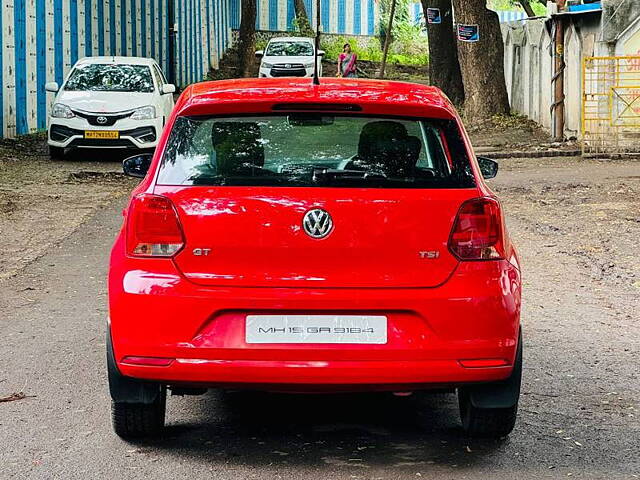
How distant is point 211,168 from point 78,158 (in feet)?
54.9

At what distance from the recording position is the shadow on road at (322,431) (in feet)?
17.7

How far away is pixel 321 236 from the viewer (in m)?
5.09

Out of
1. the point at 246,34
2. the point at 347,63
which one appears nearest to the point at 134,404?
the point at 347,63

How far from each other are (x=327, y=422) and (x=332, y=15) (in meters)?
58.9

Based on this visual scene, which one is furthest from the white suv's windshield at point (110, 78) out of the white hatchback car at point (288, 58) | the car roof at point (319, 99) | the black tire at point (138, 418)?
the white hatchback car at point (288, 58)

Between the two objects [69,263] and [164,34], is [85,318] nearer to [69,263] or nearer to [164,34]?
[69,263]

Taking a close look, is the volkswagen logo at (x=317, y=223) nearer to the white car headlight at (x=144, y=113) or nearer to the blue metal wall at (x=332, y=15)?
the white car headlight at (x=144, y=113)

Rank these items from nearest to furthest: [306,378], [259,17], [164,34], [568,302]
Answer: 1. [306,378]
2. [568,302]
3. [164,34]
4. [259,17]

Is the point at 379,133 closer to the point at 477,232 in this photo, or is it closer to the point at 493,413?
the point at 477,232

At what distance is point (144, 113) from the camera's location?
20.6 metres

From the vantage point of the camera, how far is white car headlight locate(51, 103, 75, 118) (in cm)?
2039

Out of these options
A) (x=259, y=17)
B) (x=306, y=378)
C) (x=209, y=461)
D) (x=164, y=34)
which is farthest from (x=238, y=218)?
(x=259, y=17)

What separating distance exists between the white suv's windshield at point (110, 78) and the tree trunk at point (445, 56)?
1172 centimetres

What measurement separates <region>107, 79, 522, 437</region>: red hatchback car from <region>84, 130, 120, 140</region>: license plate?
15269mm
